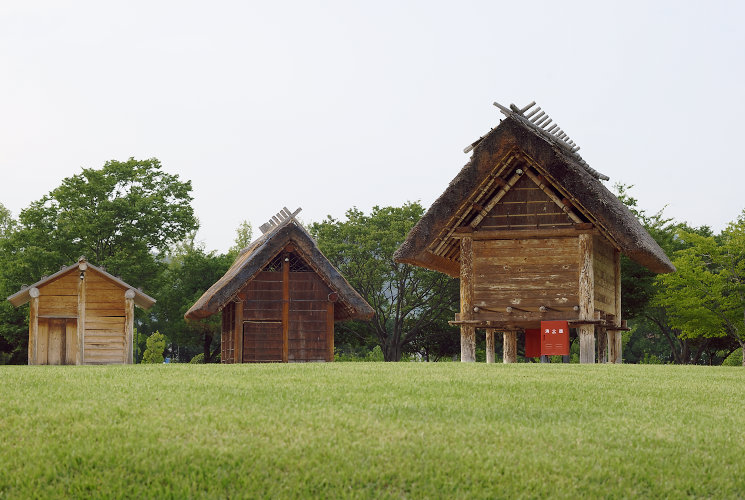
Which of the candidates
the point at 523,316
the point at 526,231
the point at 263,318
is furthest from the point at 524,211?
the point at 263,318

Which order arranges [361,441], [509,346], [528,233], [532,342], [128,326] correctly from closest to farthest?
1. [361,441]
2. [528,233]
3. [532,342]
4. [509,346]
5. [128,326]

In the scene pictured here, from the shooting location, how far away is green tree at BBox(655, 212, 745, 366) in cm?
4338

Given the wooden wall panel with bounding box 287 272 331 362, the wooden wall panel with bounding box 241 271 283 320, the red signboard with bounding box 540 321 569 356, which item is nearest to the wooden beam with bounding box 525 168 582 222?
the red signboard with bounding box 540 321 569 356

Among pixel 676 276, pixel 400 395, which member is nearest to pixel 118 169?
pixel 676 276

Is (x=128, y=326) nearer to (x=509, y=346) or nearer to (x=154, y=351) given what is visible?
(x=509, y=346)

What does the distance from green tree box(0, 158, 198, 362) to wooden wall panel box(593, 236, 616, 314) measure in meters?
27.5

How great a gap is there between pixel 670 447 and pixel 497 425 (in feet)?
6.64

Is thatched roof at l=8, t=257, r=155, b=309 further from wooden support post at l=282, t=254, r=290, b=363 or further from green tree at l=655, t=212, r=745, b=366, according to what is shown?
green tree at l=655, t=212, r=745, b=366

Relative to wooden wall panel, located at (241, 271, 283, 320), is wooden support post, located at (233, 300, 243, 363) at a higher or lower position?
lower

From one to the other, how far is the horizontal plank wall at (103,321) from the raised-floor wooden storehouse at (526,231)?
452 inches

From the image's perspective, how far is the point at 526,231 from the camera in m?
24.0

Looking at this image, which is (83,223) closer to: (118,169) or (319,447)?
(118,169)

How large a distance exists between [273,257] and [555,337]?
10443mm

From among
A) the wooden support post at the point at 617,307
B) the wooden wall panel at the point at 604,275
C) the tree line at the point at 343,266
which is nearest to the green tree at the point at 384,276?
the tree line at the point at 343,266
